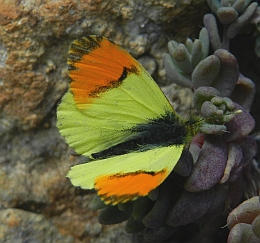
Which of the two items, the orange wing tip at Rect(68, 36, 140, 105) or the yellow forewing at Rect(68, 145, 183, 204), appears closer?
the yellow forewing at Rect(68, 145, 183, 204)

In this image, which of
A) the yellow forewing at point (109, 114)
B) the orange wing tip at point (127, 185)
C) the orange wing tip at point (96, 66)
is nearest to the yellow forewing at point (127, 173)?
the orange wing tip at point (127, 185)

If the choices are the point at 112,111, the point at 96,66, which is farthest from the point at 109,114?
the point at 96,66

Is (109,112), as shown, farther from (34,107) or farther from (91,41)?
(34,107)

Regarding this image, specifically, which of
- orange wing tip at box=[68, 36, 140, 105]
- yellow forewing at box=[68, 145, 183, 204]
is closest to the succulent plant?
yellow forewing at box=[68, 145, 183, 204]

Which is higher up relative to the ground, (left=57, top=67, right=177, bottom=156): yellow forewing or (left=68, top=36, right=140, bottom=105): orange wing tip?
(left=68, top=36, right=140, bottom=105): orange wing tip

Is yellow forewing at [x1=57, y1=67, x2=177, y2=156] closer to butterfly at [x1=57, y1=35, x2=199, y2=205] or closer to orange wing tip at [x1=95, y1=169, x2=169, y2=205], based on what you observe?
butterfly at [x1=57, y1=35, x2=199, y2=205]

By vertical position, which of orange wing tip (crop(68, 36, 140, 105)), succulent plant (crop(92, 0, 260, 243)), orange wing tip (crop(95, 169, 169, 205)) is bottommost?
succulent plant (crop(92, 0, 260, 243))
